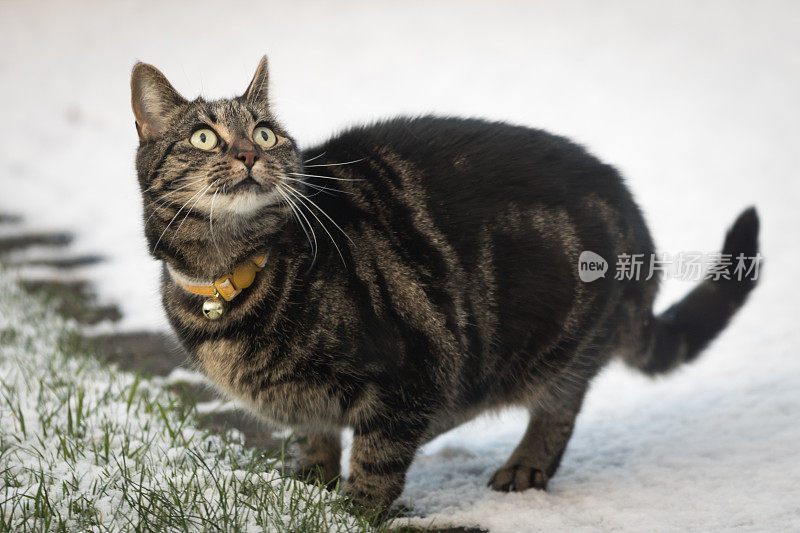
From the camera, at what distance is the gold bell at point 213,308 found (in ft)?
7.12

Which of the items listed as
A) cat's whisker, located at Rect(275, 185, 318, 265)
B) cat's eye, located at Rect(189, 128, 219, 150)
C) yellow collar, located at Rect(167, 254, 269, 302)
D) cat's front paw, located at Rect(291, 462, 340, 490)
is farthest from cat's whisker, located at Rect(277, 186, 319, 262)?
cat's front paw, located at Rect(291, 462, 340, 490)

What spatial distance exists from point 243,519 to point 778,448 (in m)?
1.93

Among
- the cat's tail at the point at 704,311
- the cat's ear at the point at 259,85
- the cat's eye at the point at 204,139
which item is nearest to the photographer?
the cat's eye at the point at 204,139

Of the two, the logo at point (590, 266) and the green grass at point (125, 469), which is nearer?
the green grass at point (125, 469)

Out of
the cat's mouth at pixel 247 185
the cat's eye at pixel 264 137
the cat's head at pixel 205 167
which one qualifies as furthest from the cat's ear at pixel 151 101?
the cat's mouth at pixel 247 185

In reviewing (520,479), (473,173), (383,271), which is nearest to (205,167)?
(383,271)

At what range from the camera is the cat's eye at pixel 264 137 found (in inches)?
86.0

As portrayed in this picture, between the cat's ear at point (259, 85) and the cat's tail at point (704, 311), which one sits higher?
the cat's ear at point (259, 85)

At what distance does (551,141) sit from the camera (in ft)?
8.80

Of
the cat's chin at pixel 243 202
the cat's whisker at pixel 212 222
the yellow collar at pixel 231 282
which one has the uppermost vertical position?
the cat's chin at pixel 243 202

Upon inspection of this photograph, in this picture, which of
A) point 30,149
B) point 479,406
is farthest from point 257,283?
point 30,149

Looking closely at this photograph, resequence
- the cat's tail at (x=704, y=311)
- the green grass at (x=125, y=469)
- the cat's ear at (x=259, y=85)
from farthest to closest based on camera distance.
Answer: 1. the cat's tail at (x=704, y=311)
2. the cat's ear at (x=259, y=85)
3. the green grass at (x=125, y=469)

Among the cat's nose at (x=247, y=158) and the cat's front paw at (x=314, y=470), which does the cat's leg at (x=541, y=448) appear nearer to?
the cat's front paw at (x=314, y=470)

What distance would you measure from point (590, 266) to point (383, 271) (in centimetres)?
76
